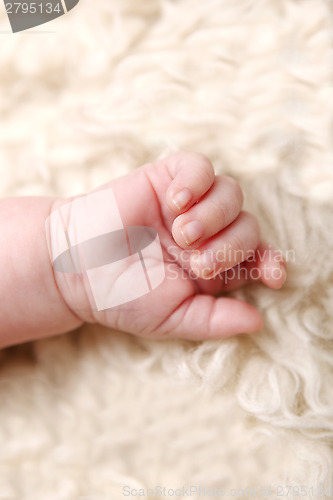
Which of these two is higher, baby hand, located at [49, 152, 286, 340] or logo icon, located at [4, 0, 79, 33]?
logo icon, located at [4, 0, 79, 33]

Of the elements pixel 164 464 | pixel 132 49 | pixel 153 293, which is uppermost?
pixel 132 49

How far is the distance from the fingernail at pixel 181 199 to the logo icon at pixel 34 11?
17.2 inches

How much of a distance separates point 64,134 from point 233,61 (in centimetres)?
30

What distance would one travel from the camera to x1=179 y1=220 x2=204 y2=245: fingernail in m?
0.73

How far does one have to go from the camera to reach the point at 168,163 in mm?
815

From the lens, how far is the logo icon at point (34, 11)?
38.0 inches

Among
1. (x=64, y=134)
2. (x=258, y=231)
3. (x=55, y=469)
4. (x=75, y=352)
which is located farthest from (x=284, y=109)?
(x=55, y=469)

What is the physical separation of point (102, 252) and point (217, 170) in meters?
0.23

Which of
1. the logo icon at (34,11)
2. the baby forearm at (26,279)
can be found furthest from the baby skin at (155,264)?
the logo icon at (34,11)

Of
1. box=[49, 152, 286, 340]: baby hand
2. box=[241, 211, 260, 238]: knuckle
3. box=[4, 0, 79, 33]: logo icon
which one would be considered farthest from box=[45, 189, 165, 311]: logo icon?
box=[4, 0, 79, 33]: logo icon

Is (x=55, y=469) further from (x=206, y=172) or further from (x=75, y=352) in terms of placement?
(x=206, y=172)

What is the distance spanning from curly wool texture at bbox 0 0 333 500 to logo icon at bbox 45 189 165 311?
93 mm

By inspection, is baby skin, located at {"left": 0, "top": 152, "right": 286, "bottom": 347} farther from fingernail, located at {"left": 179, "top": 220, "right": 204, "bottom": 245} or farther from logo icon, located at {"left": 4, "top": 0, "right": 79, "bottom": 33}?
logo icon, located at {"left": 4, "top": 0, "right": 79, "bottom": 33}

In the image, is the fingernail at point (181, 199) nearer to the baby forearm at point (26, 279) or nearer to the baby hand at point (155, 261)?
the baby hand at point (155, 261)
